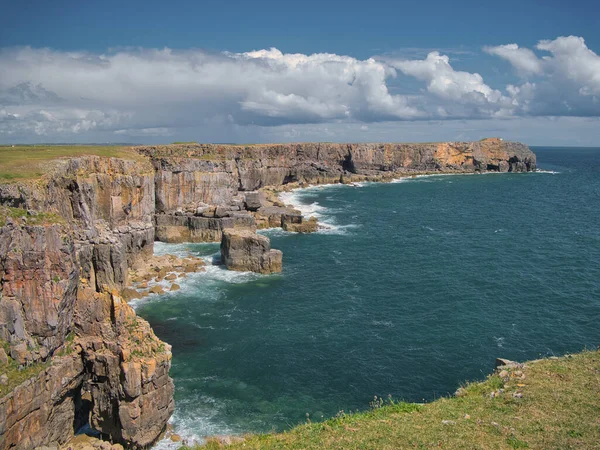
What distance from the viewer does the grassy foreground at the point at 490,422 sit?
16703 millimetres

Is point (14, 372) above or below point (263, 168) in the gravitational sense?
below

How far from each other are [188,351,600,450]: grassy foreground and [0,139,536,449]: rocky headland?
787cm

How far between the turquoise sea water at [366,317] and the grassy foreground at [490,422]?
9.43m

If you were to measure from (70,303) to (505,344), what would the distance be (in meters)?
31.7

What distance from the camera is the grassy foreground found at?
1670 cm

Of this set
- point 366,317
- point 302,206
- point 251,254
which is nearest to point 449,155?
point 302,206

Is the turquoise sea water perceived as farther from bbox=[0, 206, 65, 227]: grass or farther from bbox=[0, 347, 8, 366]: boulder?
bbox=[0, 206, 65, 227]: grass

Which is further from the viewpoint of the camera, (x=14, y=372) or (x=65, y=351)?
(x=65, y=351)

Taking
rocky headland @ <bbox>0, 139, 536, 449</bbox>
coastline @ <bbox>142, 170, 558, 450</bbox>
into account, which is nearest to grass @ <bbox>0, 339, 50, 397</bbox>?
rocky headland @ <bbox>0, 139, 536, 449</bbox>

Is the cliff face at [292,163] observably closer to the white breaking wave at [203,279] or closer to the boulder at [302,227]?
the boulder at [302,227]

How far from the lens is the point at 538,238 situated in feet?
239

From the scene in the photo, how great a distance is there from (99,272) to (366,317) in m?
25.2

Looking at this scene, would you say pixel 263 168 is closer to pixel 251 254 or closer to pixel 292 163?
pixel 292 163

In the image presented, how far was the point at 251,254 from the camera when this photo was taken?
56000 mm
